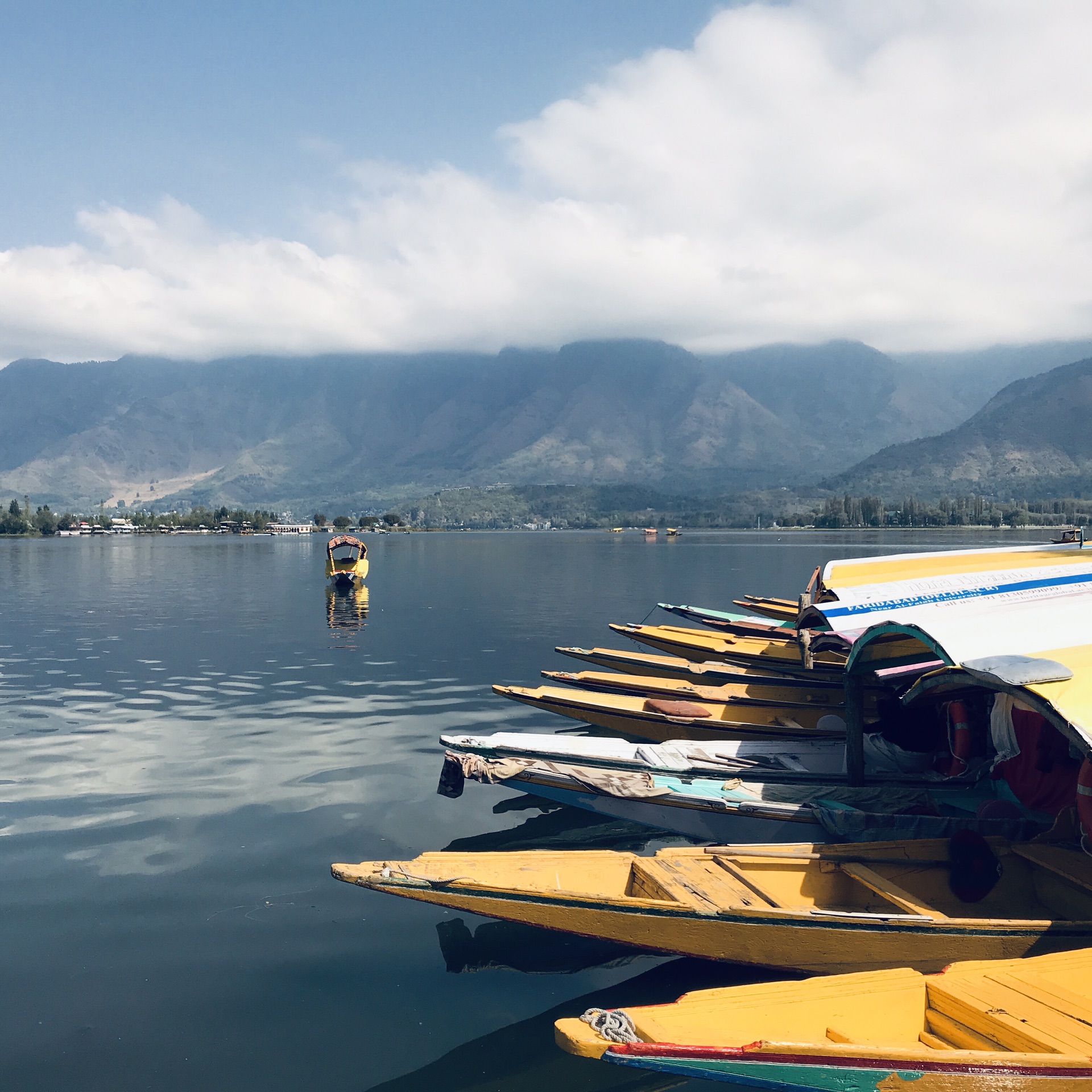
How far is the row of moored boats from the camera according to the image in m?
7.38

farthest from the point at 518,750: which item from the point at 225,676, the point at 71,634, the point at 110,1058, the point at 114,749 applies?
the point at 71,634

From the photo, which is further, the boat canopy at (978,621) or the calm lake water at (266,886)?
the boat canopy at (978,621)

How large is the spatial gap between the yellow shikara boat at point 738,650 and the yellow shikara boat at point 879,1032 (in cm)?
1414

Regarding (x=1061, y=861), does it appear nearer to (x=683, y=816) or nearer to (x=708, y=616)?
(x=683, y=816)

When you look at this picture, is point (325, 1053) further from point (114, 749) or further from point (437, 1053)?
point (114, 749)

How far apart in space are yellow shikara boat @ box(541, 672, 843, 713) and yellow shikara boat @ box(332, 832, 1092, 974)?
28.5ft

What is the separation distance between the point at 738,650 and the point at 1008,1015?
19.7 meters

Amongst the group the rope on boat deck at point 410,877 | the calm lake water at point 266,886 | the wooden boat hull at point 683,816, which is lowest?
the calm lake water at point 266,886

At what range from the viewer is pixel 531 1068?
933 cm

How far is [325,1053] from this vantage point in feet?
30.8

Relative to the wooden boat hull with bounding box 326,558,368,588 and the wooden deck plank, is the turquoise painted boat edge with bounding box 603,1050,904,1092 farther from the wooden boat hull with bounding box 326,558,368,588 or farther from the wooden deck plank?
the wooden boat hull with bounding box 326,558,368,588

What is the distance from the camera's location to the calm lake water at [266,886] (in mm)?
9453

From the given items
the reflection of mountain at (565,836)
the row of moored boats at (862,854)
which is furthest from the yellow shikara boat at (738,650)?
the reflection of mountain at (565,836)

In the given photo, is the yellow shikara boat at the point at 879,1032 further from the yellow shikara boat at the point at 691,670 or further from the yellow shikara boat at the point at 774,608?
the yellow shikara boat at the point at 774,608
